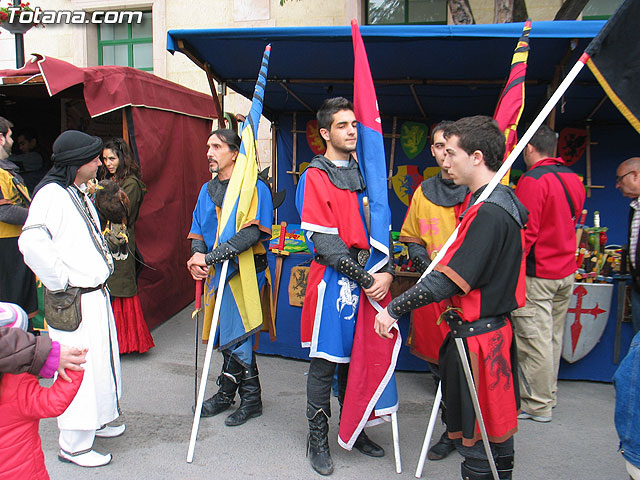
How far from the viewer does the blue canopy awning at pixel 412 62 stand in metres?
3.41

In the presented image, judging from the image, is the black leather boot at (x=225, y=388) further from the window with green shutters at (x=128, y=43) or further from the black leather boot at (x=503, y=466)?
the window with green shutters at (x=128, y=43)

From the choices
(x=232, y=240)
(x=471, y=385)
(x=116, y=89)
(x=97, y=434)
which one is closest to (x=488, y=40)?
(x=232, y=240)

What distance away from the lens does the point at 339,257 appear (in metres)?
2.56

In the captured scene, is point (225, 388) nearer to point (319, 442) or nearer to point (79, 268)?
point (319, 442)

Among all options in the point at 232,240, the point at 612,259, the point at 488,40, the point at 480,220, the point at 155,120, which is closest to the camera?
the point at 480,220

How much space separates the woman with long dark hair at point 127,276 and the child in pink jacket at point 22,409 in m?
2.62

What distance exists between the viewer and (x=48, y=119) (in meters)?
6.62

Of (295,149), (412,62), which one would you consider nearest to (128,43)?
(295,149)

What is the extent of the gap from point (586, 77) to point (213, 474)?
4.26 m

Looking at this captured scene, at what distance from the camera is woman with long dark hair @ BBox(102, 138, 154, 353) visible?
435cm

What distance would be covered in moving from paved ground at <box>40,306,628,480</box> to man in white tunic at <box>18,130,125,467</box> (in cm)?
25

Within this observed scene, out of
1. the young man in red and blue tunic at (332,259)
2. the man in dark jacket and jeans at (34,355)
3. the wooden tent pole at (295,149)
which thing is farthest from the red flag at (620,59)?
the wooden tent pole at (295,149)

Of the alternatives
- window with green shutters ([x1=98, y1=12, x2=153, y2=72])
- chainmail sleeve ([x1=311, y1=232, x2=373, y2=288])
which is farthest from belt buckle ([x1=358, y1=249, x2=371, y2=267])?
window with green shutters ([x1=98, y1=12, x2=153, y2=72])

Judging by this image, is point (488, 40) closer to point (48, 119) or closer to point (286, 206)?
point (286, 206)
